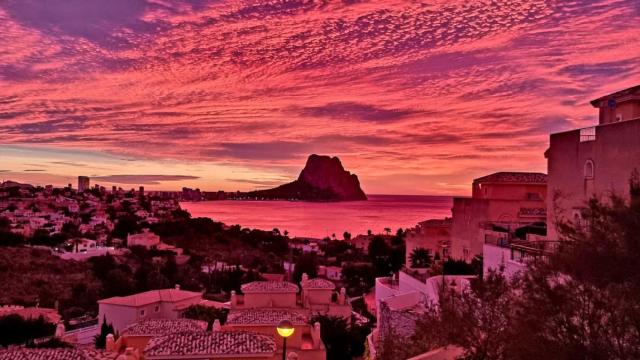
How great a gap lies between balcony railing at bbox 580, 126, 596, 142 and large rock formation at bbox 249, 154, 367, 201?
462 ft

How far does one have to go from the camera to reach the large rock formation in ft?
522

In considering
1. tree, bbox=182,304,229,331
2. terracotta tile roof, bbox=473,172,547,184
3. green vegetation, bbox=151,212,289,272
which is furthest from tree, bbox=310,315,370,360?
green vegetation, bbox=151,212,289,272

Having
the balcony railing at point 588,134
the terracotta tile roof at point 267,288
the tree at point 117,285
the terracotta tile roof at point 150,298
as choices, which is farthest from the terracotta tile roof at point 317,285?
the tree at point 117,285

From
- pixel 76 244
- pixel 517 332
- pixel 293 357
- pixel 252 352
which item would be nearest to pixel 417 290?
pixel 252 352

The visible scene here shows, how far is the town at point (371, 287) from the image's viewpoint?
7.59 m

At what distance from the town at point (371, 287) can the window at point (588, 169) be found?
1.1 inches

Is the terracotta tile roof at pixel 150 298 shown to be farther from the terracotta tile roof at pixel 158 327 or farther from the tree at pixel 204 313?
the terracotta tile roof at pixel 158 327

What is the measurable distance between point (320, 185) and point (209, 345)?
161 meters

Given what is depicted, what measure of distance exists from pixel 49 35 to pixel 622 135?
18.3m

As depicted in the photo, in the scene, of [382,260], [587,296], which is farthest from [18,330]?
[382,260]

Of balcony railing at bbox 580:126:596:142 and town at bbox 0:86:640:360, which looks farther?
balcony railing at bbox 580:126:596:142

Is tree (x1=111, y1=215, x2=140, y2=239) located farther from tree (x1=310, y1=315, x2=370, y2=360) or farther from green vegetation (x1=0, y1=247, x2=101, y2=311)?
tree (x1=310, y1=315, x2=370, y2=360)

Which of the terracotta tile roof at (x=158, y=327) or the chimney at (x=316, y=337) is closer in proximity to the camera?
the chimney at (x=316, y=337)

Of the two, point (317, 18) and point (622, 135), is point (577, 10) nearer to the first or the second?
point (622, 135)
